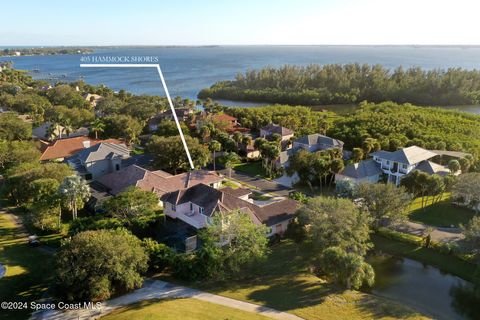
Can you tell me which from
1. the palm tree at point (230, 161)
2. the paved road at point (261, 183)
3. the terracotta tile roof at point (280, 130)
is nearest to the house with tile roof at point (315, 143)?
the terracotta tile roof at point (280, 130)

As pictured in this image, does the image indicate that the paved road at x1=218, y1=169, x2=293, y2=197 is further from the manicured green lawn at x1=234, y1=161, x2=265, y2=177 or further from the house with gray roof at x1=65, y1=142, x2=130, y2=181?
the house with gray roof at x1=65, y1=142, x2=130, y2=181

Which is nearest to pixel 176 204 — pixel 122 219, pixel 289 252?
pixel 122 219

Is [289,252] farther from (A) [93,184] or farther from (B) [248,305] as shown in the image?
(A) [93,184]

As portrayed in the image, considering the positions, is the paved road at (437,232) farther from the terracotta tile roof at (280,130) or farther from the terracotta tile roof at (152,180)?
the terracotta tile roof at (280,130)

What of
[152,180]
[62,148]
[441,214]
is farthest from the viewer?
[62,148]

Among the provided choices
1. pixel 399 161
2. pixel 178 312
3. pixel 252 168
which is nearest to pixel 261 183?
pixel 252 168

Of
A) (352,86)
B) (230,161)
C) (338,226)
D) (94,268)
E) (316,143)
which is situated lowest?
(230,161)

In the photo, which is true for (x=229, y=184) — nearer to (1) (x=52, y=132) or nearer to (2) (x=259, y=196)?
(2) (x=259, y=196)
